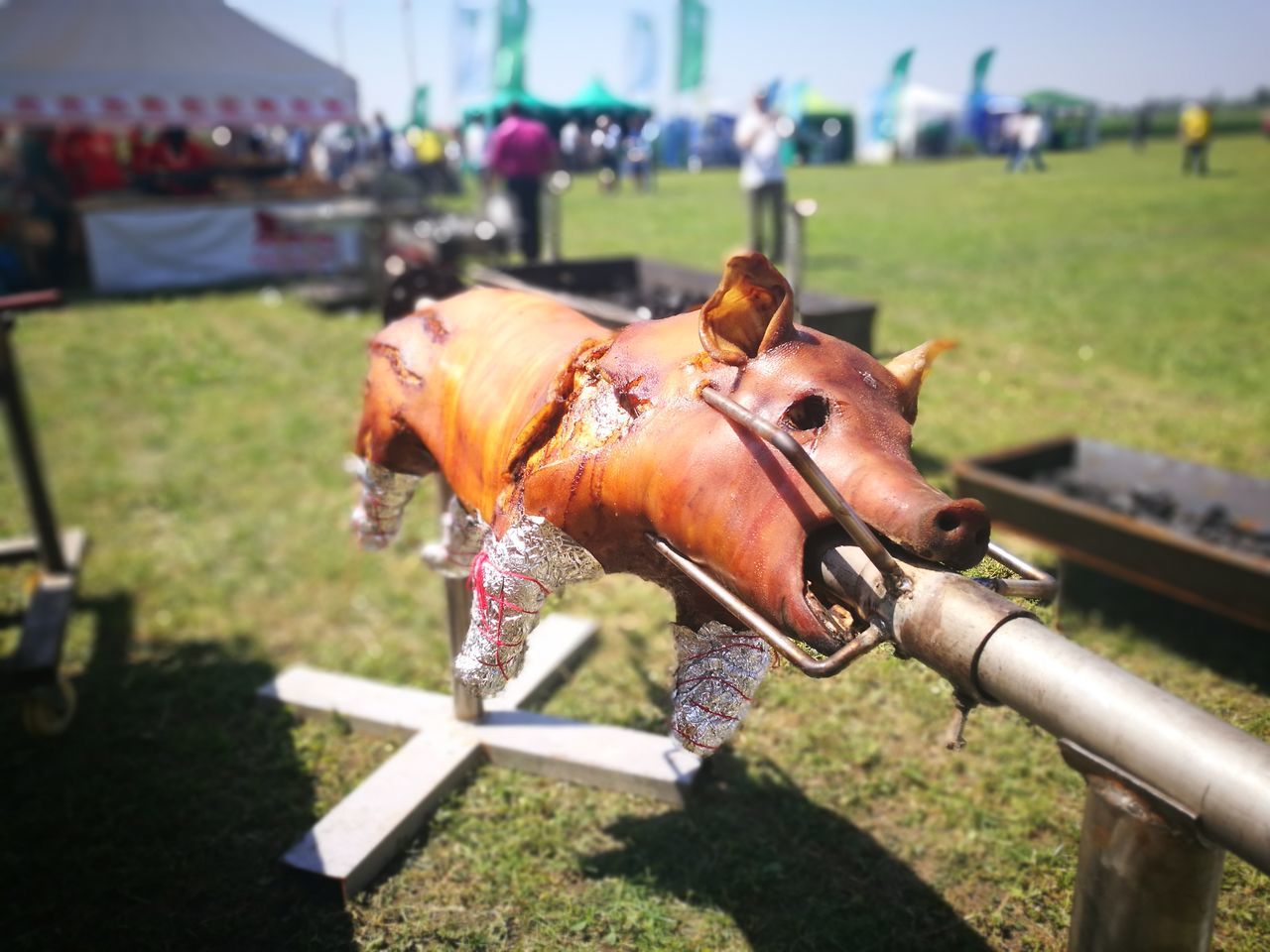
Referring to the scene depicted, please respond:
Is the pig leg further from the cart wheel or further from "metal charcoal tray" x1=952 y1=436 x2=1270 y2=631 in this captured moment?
"metal charcoal tray" x1=952 y1=436 x2=1270 y2=631

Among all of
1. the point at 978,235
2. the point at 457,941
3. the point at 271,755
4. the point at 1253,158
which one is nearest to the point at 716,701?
the point at 457,941

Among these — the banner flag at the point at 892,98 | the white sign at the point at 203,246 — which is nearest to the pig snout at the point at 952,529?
the banner flag at the point at 892,98

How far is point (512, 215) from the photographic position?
430 inches

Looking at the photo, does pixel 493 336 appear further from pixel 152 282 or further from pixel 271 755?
pixel 152 282

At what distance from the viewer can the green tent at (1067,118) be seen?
20.3 feet

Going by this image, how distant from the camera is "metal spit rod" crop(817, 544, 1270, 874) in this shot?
3.29ft

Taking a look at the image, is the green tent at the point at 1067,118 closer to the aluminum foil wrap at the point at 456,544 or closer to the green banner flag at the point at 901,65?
the green banner flag at the point at 901,65

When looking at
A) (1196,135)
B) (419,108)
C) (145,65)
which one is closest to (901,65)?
(145,65)

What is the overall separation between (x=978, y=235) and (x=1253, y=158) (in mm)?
7179

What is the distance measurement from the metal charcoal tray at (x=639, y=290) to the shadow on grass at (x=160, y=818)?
2171mm

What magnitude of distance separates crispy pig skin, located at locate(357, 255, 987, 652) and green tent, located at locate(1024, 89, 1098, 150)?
212 inches

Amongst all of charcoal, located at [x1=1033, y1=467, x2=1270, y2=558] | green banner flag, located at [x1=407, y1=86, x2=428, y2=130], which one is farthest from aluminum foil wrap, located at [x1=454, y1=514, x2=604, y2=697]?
green banner flag, located at [x1=407, y1=86, x2=428, y2=130]

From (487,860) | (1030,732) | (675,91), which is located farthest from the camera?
(675,91)

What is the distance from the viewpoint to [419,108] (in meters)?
13.3
